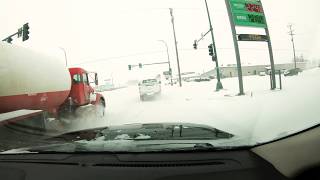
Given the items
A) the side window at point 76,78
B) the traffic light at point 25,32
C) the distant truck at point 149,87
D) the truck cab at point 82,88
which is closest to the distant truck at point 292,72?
the distant truck at point 149,87

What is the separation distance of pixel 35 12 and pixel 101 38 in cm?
141

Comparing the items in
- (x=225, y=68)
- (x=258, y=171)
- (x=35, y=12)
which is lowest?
(x=258, y=171)

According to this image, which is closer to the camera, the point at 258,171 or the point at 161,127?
the point at 258,171

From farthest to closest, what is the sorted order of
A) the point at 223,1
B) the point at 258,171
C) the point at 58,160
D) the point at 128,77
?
the point at 128,77 < the point at 223,1 < the point at 58,160 < the point at 258,171

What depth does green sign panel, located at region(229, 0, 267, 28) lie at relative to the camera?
450cm

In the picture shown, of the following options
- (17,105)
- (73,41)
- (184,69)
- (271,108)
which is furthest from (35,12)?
(271,108)

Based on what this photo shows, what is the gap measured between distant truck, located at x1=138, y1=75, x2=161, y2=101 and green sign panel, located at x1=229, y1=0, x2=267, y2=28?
441cm

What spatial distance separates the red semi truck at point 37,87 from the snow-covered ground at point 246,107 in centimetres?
90

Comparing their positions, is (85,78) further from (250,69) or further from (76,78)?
(250,69)

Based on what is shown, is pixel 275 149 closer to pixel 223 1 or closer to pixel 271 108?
pixel 271 108

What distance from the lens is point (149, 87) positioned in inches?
396

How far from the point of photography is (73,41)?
22.4 feet

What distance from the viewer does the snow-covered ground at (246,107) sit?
11.0 ft

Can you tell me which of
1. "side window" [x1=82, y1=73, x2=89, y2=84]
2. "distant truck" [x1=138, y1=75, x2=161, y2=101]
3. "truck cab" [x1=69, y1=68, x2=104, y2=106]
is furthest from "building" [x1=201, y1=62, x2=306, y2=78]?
"side window" [x1=82, y1=73, x2=89, y2=84]
